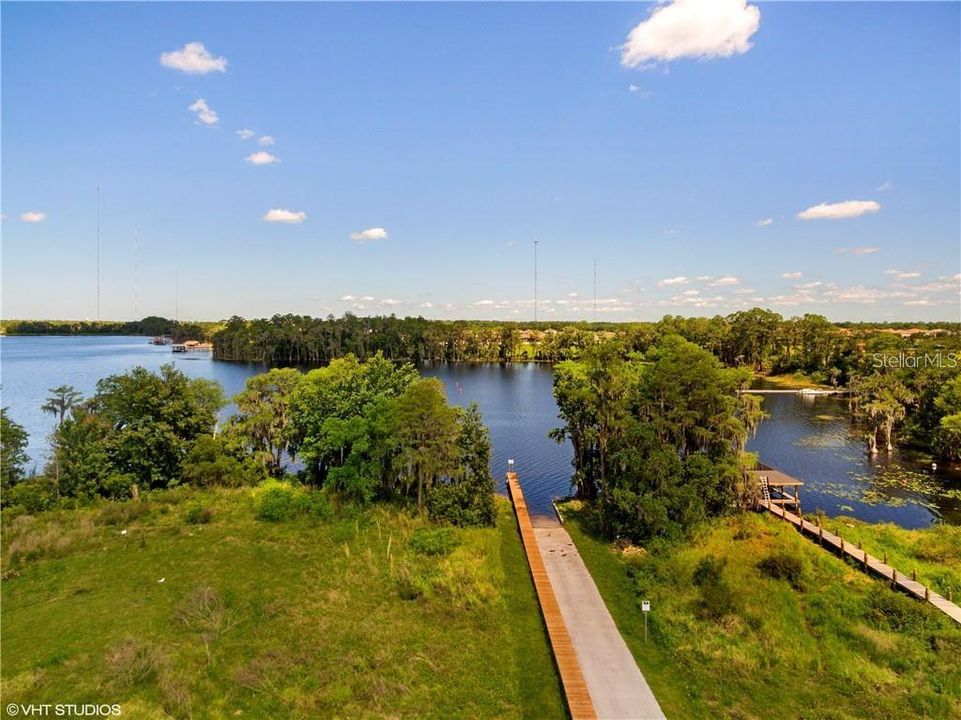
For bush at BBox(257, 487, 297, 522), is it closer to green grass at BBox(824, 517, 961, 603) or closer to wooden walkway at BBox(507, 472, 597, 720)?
wooden walkway at BBox(507, 472, 597, 720)

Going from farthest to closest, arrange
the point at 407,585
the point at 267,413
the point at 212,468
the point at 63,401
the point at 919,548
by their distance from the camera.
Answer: the point at 267,413, the point at 63,401, the point at 212,468, the point at 919,548, the point at 407,585

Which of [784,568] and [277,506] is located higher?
[277,506]

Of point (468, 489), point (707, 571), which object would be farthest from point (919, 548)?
point (468, 489)

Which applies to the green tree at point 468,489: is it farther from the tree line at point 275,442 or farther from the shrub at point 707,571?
the shrub at point 707,571

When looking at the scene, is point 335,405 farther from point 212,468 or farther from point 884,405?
point 884,405

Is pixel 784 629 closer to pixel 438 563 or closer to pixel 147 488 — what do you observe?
pixel 438 563

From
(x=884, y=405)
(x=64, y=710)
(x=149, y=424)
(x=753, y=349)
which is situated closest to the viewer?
(x=64, y=710)

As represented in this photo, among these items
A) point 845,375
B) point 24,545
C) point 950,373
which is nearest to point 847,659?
point 24,545
